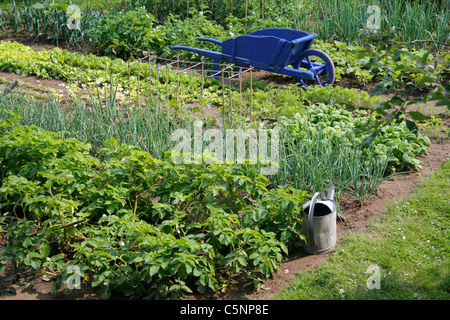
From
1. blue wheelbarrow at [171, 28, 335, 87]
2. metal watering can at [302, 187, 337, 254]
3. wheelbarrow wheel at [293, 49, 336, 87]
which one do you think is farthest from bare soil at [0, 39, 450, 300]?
blue wheelbarrow at [171, 28, 335, 87]

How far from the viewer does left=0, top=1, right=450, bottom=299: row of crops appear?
2.99 m

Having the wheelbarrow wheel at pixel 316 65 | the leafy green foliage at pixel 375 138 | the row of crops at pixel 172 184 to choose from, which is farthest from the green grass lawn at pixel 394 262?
the wheelbarrow wheel at pixel 316 65

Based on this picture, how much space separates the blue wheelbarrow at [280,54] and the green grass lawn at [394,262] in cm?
306

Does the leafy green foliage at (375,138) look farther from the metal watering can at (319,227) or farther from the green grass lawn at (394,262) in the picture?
the metal watering can at (319,227)

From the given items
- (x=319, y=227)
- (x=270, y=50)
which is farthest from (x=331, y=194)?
(x=270, y=50)

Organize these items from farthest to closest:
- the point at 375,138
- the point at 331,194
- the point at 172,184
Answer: the point at 375,138 < the point at 331,194 < the point at 172,184

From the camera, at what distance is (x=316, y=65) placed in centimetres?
703

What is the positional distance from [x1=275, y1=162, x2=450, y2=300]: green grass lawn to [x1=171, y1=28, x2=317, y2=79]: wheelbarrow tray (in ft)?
10.2

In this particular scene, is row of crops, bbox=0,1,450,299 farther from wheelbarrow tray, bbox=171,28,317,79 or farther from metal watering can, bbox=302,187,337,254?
wheelbarrow tray, bbox=171,28,317,79

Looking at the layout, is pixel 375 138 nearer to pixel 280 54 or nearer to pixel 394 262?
pixel 394 262

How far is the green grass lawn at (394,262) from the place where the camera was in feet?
10.3

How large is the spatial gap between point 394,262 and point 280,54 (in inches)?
158

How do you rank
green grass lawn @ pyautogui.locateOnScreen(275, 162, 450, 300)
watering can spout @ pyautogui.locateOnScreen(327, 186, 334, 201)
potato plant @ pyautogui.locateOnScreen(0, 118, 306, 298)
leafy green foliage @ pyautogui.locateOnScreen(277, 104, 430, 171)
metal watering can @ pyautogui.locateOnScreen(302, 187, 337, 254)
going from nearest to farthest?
1. potato plant @ pyautogui.locateOnScreen(0, 118, 306, 298)
2. green grass lawn @ pyautogui.locateOnScreen(275, 162, 450, 300)
3. metal watering can @ pyautogui.locateOnScreen(302, 187, 337, 254)
4. watering can spout @ pyautogui.locateOnScreen(327, 186, 334, 201)
5. leafy green foliage @ pyautogui.locateOnScreen(277, 104, 430, 171)
